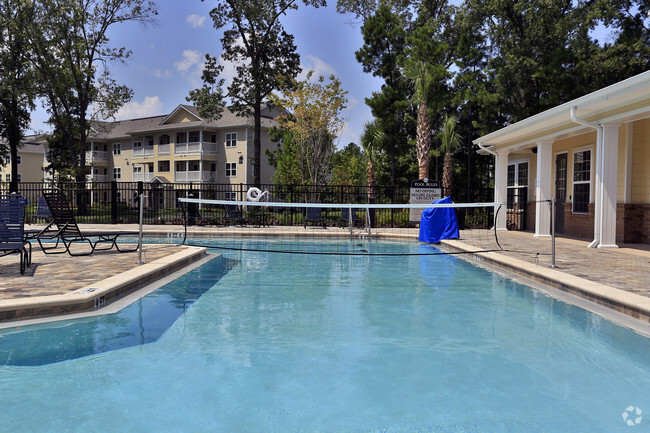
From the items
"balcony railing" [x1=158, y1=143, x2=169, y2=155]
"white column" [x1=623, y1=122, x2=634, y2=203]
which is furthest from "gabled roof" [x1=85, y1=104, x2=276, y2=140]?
"white column" [x1=623, y1=122, x2=634, y2=203]

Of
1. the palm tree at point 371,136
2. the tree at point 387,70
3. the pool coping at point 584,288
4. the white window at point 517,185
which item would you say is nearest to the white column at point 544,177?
the white window at point 517,185

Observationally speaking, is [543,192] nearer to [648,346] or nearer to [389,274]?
[389,274]

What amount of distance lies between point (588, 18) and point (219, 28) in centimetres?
2276

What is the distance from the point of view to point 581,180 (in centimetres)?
1527

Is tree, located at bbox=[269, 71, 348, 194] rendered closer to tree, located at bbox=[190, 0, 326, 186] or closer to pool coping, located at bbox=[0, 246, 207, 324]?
tree, located at bbox=[190, 0, 326, 186]

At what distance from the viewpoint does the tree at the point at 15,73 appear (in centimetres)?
3033

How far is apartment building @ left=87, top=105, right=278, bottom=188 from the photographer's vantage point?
44031 millimetres

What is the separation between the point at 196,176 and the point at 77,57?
51.0ft

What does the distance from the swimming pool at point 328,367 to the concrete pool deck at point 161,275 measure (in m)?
0.43

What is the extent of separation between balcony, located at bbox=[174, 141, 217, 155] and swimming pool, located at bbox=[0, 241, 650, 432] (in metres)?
39.0

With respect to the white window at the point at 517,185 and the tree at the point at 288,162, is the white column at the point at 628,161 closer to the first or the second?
the white window at the point at 517,185

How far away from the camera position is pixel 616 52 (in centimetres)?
2512

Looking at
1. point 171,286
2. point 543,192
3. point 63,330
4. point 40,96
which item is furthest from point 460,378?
point 40,96

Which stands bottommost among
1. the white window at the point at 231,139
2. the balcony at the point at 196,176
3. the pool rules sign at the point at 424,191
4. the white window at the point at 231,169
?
the pool rules sign at the point at 424,191
